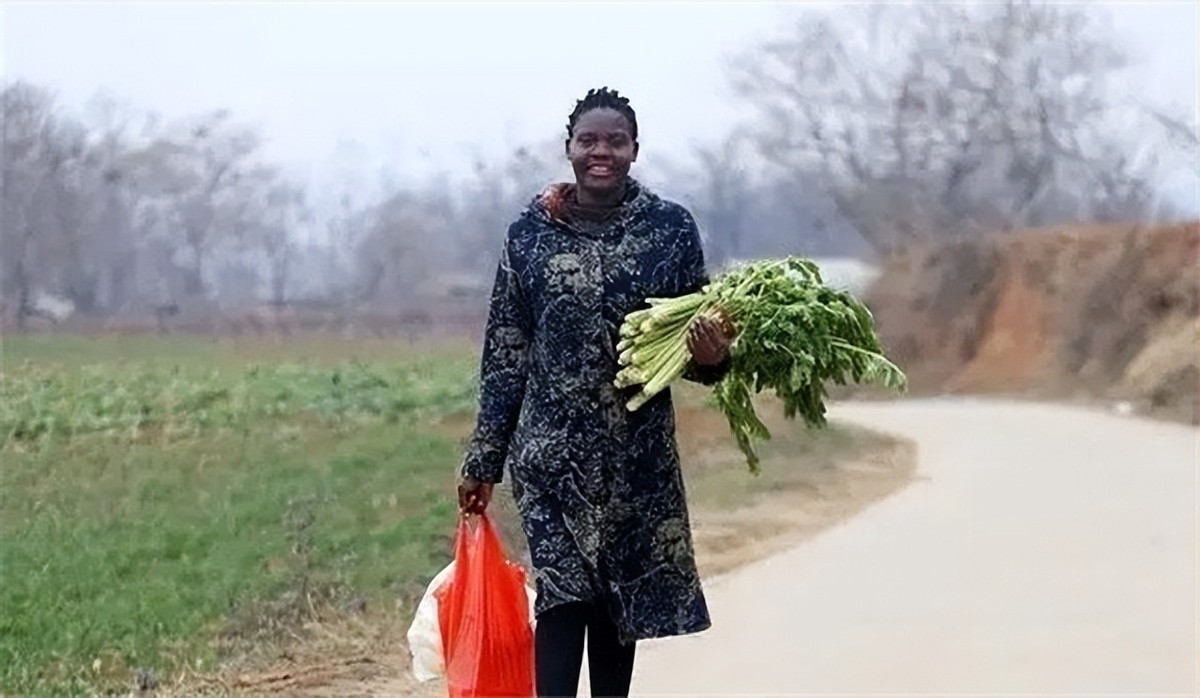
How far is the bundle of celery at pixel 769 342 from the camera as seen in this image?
4.02m

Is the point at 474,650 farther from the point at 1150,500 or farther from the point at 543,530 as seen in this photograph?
the point at 1150,500

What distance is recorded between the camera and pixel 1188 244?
31.0 meters

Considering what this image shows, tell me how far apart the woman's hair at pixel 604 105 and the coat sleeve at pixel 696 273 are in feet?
0.79

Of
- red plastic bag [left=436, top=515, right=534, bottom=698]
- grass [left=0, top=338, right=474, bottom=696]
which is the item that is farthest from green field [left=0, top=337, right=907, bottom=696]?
red plastic bag [left=436, top=515, right=534, bottom=698]

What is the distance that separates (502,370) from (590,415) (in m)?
0.23

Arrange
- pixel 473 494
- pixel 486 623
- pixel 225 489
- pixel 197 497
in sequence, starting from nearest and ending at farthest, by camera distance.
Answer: pixel 473 494, pixel 486 623, pixel 197 497, pixel 225 489

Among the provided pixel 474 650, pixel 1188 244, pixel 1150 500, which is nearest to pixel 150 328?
pixel 1150 500

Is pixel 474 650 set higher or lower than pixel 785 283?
lower

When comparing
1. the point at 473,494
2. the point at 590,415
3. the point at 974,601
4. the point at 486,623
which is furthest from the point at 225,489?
the point at 590,415

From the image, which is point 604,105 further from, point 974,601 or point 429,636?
point 974,601

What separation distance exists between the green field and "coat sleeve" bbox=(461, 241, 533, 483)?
3227 millimetres

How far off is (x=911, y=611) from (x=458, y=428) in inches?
323

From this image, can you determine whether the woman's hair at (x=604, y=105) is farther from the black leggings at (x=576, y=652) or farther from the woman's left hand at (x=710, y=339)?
the black leggings at (x=576, y=652)

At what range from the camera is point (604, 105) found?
13.7 feet
